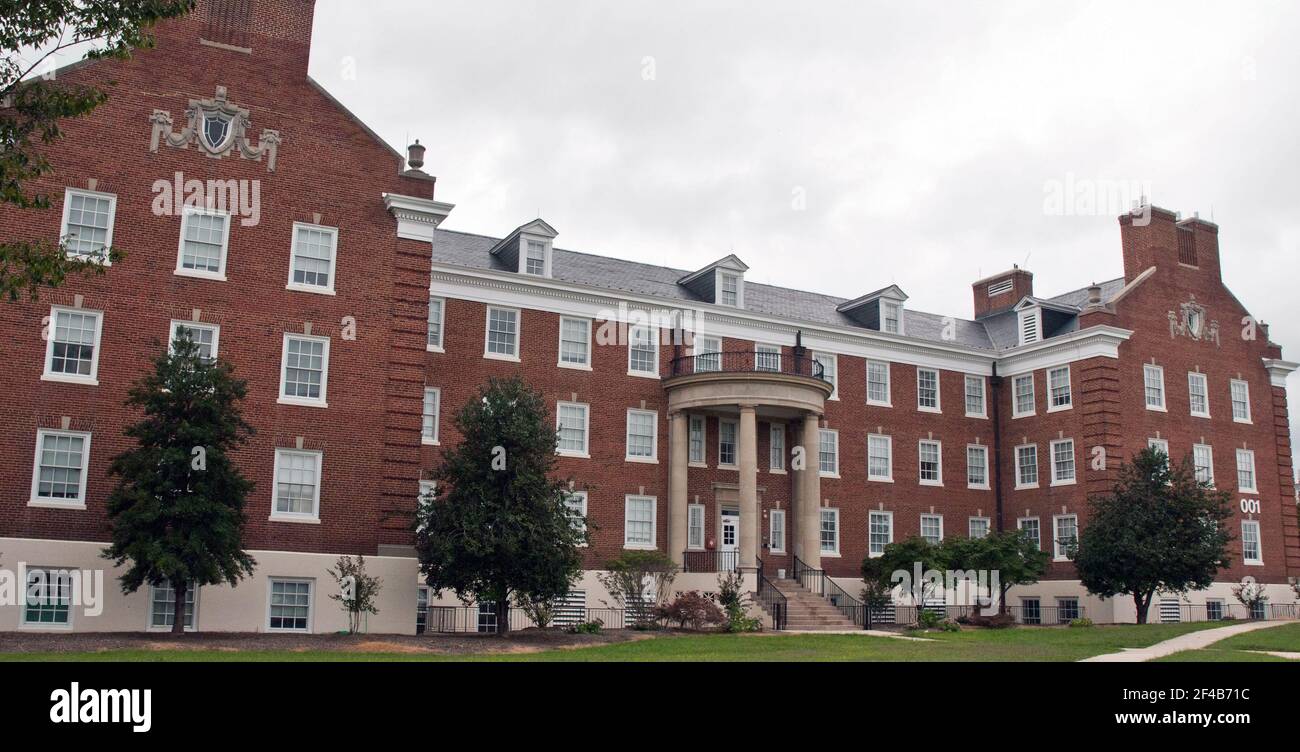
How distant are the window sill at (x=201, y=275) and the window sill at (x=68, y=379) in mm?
3161

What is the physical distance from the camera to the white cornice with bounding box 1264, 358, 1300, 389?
47.8 meters

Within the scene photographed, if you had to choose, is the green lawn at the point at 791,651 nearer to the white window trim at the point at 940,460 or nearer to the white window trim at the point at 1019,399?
the white window trim at the point at 940,460

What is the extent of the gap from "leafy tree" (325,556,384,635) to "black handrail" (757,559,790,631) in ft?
38.7

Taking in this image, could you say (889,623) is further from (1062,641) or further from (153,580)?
(153,580)

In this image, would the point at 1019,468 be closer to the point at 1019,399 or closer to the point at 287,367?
the point at 1019,399

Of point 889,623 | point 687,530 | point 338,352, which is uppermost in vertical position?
point 338,352

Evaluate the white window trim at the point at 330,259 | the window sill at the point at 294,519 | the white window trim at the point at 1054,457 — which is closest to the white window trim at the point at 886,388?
the white window trim at the point at 1054,457

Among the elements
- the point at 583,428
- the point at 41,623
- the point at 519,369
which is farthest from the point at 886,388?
the point at 41,623

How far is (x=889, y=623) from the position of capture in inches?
1455

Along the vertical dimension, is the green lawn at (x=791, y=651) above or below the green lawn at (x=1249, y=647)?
below

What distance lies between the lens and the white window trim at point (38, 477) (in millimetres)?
25703

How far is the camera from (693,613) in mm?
30891

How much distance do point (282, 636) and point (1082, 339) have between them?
30.8 meters
